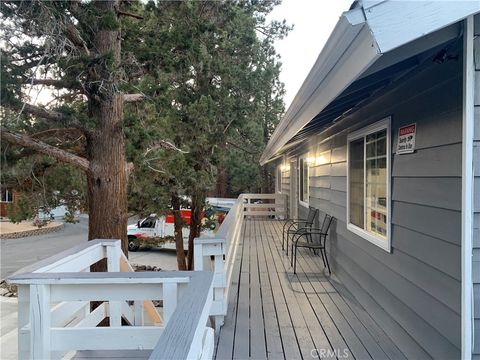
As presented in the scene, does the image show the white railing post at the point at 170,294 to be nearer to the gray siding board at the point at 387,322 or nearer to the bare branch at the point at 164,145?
the gray siding board at the point at 387,322

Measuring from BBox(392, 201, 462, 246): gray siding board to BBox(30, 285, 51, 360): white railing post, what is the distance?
2.25 metres

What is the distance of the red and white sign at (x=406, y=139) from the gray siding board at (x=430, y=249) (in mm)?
549

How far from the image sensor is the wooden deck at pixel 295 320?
8.44 feet

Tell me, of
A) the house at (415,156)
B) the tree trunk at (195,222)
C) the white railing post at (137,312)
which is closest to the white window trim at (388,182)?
the house at (415,156)

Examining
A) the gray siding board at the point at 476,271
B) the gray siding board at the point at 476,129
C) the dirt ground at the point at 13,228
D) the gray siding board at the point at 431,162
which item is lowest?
the dirt ground at the point at 13,228

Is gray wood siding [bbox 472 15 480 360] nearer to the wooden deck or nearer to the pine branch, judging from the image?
the wooden deck

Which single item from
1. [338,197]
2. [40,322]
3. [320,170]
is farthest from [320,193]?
[40,322]

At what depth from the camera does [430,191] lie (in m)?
2.11

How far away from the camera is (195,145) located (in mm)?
8578

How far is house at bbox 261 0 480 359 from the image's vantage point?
4.61ft

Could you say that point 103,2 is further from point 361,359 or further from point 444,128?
point 361,359

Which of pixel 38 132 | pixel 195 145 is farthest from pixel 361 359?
pixel 195 145

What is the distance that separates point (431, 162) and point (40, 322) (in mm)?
2483

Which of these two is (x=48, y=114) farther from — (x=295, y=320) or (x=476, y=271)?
(x=476, y=271)
